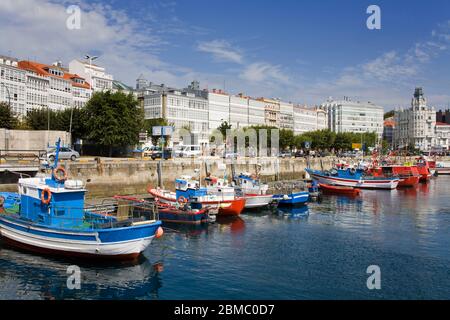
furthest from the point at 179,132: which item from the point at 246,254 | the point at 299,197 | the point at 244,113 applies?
the point at 246,254

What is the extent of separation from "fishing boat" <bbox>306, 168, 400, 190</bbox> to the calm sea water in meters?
29.2

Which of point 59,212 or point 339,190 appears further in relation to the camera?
point 339,190

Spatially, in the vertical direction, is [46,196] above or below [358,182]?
above

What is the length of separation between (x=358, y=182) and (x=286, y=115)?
289 ft

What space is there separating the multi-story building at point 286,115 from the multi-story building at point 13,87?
8984cm

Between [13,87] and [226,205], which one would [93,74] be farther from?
[226,205]

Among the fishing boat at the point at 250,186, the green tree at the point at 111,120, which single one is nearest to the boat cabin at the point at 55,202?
the fishing boat at the point at 250,186

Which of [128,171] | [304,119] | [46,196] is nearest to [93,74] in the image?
[128,171]

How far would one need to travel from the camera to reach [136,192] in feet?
154

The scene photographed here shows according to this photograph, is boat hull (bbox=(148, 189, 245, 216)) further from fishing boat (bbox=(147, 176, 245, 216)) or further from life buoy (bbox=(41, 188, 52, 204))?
life buoy (bbox=(41, 188, 52, 204))

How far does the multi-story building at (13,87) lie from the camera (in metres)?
69.0

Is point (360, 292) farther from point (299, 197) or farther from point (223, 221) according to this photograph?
point (299, 197)

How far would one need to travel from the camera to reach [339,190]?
198 feet

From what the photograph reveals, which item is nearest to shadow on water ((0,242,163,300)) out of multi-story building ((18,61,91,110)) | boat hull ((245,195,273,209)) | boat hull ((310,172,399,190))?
boat hull ((245,195,273,209))
